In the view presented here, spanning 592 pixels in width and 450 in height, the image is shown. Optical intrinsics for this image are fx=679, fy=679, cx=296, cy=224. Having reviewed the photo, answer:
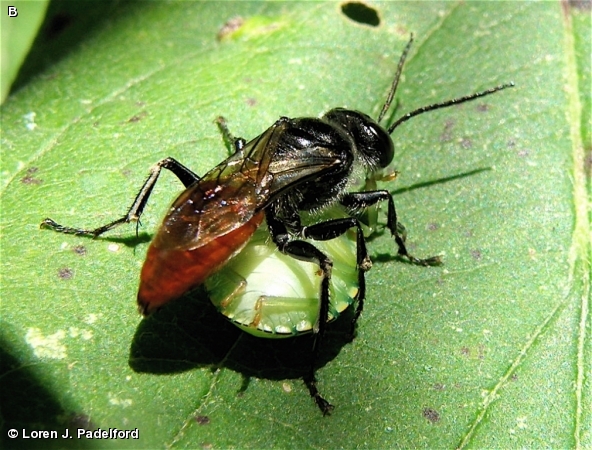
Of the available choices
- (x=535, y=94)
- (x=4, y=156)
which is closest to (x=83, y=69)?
(x=4, y=156)

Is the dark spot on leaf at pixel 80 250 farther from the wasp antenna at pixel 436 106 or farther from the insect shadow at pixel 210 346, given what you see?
the wasp antenna at pixel 436 106

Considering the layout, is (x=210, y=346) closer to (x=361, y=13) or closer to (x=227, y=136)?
(x=227, y=136)

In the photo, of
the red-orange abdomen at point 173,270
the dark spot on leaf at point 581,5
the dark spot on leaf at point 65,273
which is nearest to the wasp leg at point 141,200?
the dark spot on leaf at point 65,273

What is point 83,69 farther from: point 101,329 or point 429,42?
point 429,42

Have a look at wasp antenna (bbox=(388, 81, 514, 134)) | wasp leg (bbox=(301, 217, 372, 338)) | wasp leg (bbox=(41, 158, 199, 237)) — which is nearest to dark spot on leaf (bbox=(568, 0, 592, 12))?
wasp antenna (bbox=(388, 81, 514, 134))

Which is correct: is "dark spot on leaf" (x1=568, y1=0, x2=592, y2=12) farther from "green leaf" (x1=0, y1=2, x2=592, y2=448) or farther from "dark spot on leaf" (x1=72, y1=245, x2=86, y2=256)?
"dark spot on leaf" (x1=72, y1=245, x2=86, y2=256)
